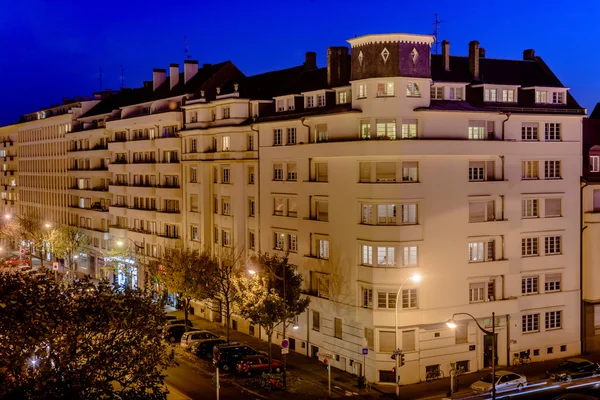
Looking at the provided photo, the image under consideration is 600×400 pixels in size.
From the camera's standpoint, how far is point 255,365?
183 ft

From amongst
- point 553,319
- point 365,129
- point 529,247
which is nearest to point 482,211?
point 529,247

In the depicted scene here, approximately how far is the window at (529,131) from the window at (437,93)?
24.6 ft

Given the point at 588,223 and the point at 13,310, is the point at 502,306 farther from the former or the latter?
the point at 13,310

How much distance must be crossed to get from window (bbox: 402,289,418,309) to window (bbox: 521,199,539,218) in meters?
12.3

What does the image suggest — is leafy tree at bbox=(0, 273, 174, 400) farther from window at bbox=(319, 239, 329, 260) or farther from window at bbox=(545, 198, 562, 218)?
window at bbox=(545, 198, 562, 218)

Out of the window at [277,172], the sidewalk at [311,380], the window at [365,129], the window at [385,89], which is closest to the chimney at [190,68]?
the window at [277,172]

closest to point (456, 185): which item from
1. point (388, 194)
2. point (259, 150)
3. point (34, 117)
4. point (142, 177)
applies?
point (388, 194)

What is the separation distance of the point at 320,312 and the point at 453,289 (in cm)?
1110

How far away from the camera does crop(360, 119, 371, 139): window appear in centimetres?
5484

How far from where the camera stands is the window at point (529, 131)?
59.1 m

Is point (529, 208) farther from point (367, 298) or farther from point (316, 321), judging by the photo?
point (316, 321)

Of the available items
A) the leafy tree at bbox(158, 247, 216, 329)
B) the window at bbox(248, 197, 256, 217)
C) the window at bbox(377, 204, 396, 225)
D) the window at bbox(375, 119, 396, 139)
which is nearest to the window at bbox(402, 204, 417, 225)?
the window at bbox(377, 204, 396, 225)

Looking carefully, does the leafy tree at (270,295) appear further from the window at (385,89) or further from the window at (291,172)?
the window at (385,89)

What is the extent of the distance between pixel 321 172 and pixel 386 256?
10.1m
